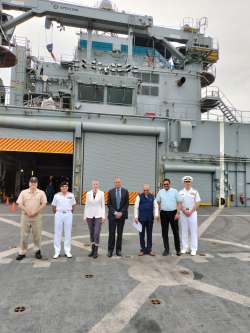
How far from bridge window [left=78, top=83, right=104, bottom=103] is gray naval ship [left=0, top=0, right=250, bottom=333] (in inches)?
3.1

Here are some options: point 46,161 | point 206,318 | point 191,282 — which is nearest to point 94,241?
point 191,282

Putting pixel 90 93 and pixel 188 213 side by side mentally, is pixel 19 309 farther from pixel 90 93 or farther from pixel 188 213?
pixel 90 93

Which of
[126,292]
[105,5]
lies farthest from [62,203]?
[105,5]

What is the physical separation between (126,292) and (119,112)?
63.0 feet

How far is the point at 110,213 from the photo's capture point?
24.4 ft

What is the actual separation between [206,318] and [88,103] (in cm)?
2042

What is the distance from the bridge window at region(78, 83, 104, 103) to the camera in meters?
22.6

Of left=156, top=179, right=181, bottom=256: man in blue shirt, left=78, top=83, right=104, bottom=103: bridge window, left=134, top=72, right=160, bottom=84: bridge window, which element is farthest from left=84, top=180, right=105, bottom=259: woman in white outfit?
left=134, top=72, right=160, bottom=84: bridge window

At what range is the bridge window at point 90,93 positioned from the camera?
22594 mm

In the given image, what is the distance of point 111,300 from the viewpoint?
4.59m

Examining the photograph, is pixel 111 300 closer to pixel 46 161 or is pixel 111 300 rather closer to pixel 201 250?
pixel 201 250

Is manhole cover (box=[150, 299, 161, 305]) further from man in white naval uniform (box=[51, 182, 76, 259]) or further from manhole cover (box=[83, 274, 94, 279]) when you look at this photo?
man in white naval uniform (box=[51, 182, 76, 259])

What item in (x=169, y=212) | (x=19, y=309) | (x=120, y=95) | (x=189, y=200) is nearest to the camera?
(x=19, y=309)

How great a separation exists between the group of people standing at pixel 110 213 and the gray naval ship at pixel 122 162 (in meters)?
0.40
